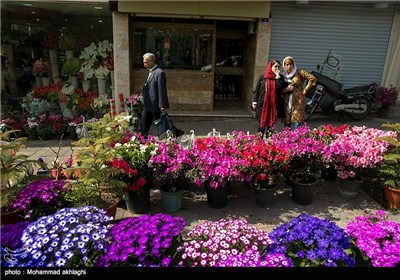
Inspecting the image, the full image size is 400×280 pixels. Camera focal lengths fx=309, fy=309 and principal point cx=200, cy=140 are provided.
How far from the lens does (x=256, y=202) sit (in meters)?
4.34

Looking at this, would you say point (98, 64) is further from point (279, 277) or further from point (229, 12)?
point (279, 277)

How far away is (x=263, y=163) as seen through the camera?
3.91m

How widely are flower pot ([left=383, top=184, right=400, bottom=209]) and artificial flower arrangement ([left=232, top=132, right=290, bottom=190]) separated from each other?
1466 mm

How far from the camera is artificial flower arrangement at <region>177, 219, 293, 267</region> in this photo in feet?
7.88

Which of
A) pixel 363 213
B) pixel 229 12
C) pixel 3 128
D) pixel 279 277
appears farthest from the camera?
pixel 229 12

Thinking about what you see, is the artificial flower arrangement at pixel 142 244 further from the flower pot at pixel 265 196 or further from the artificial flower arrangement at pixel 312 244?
the flower pot at pixel 265 196

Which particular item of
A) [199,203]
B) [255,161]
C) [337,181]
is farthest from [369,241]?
[337,181]

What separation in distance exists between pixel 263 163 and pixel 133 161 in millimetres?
1645

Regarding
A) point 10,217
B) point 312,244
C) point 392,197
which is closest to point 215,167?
point 312,244

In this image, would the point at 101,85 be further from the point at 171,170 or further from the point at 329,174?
the point at 329,174

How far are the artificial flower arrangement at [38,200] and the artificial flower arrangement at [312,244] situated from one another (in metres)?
2.35

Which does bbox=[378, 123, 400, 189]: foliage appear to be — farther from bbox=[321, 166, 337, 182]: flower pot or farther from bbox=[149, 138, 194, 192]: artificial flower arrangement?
bbox=[149, 138, 194, 192]: artificial flower arrangement

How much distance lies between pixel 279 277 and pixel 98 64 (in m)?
8.23

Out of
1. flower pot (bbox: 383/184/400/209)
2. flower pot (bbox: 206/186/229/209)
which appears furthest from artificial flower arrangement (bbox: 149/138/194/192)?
flower pot (bbox: 383/184/400/209)
